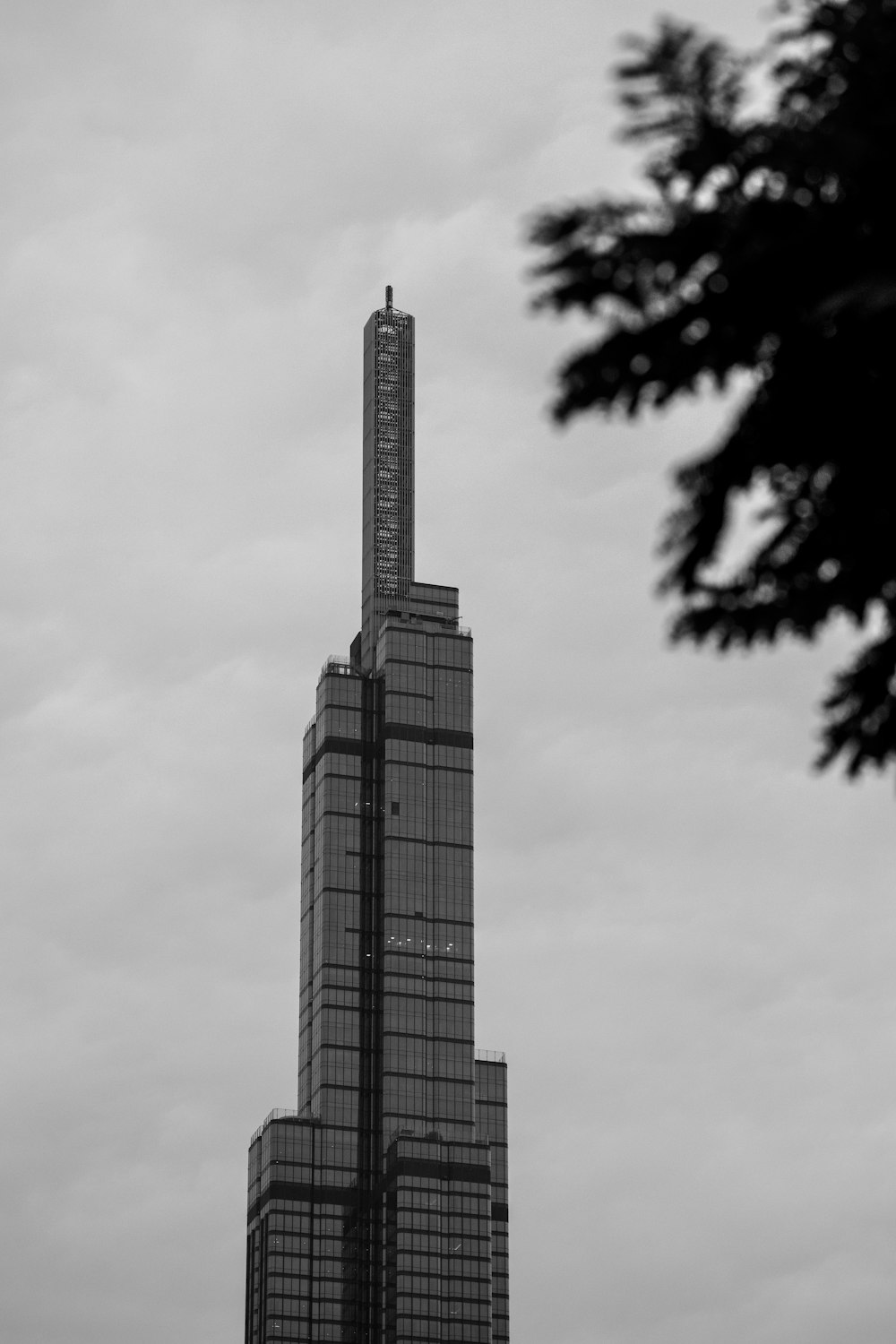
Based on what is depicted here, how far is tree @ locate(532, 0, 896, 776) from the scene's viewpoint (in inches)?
439

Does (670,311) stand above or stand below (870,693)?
above

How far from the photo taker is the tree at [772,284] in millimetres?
11156

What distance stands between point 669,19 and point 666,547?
103 inches

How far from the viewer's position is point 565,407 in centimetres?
1159

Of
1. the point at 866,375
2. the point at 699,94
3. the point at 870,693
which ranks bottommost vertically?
A: the point at 870,693

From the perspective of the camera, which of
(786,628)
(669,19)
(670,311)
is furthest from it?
(786,628)

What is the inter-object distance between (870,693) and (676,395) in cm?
228

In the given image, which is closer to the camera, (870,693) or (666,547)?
(666,547)

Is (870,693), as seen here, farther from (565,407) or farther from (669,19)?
(669,19)

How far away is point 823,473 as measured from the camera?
12.1m

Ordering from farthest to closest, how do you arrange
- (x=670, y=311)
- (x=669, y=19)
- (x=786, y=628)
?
(x=786, y=628)
(x=670, y=311)
(x=669, y=19)

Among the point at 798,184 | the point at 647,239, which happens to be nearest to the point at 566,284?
the point at 647,239

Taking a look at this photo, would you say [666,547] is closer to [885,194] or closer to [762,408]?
[762,408]

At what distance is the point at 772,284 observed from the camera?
11.5 m
